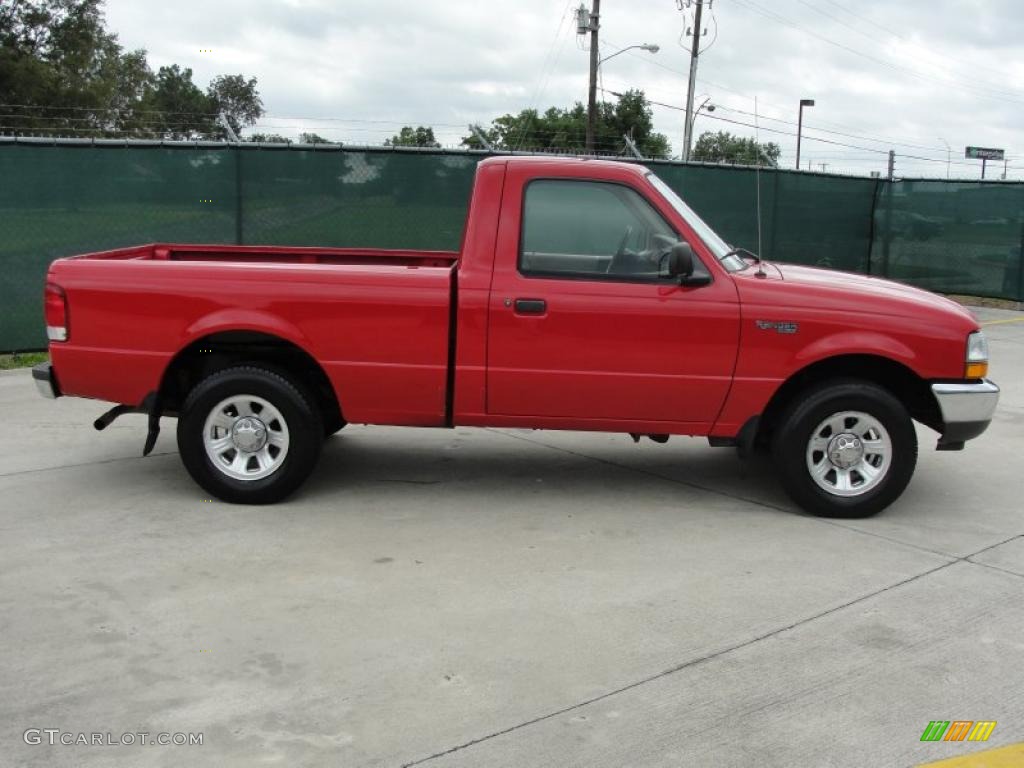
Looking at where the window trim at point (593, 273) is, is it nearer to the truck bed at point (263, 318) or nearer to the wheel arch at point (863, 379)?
the truck bed at point (263, 318)

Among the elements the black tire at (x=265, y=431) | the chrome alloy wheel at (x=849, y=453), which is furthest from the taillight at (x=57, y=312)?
the chrome alloy wheel at (x=849, y=453)

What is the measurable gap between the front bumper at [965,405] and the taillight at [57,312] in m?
4.82

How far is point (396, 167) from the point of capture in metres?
11.7

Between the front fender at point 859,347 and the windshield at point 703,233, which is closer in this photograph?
the front fender at point 859,347

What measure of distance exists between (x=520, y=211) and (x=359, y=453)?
2.25 m

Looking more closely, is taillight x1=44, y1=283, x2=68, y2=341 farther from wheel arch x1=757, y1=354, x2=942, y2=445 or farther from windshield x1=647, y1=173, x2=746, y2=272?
wheel arch x1=757, y1=354, x2=942, y2=445

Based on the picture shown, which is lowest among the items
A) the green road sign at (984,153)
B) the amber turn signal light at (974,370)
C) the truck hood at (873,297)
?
the amber turn signal light at (974,370)

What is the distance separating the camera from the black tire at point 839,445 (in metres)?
5.61

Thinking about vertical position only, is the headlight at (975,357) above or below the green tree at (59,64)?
below

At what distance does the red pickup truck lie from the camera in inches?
220

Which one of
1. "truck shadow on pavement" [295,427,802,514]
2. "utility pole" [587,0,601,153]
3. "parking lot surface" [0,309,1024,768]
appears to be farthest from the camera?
"utility pole" [587,0,601,153]

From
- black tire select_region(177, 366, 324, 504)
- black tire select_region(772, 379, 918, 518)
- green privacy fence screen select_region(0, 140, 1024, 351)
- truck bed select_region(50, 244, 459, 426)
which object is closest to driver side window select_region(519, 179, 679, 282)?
truck bed select_region(50, 244, 459, 426)

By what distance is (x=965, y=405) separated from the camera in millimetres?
5609

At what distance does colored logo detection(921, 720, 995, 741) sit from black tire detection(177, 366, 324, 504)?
11.4 feet
